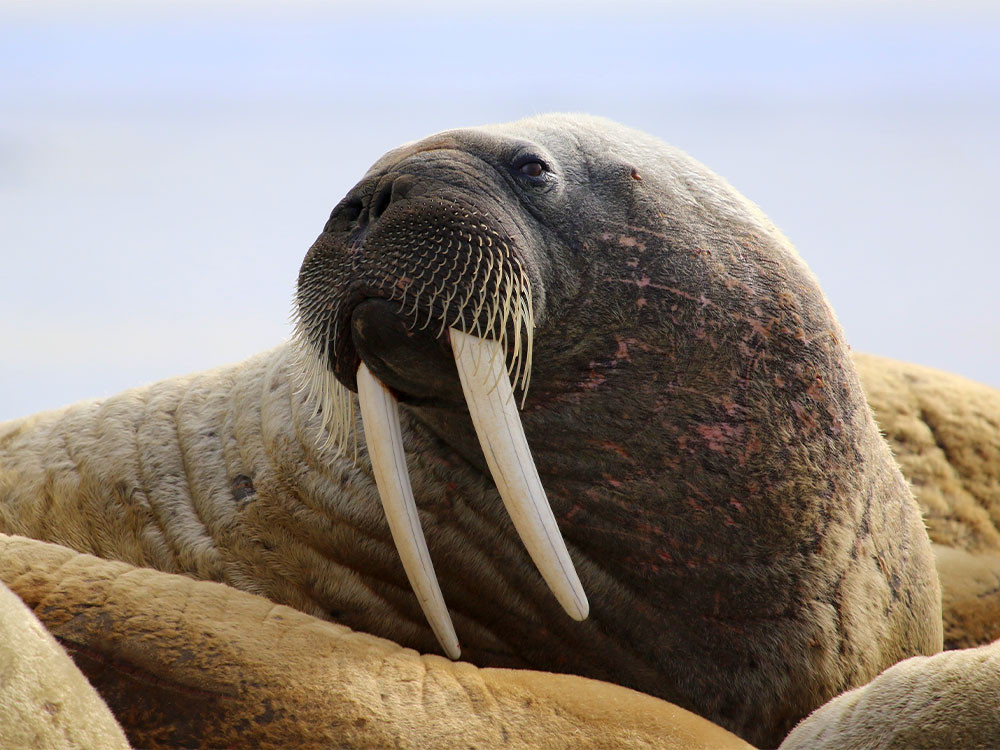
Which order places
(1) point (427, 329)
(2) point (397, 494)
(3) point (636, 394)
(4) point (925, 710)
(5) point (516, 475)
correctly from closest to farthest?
(4) point (925, 710)
(5) point (516, 475)
(1) point (427, 329)
(2) point (397, 494)
(3) point (636, 394)

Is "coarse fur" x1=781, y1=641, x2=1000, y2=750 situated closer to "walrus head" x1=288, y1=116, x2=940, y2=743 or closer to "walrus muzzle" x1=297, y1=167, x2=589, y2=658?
"walrus muzzle" x1=297, y1=167, x2=589, y2=658

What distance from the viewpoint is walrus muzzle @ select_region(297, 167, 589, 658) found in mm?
3328

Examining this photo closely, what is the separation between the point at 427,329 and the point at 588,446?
0.73 metres

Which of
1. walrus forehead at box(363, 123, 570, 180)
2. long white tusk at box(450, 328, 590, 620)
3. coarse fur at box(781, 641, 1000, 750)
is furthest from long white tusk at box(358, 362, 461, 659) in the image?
coarse fur at box(781, 641, 1000, 750)

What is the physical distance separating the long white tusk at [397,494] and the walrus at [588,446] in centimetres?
1

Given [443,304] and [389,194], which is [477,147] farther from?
[443,304]

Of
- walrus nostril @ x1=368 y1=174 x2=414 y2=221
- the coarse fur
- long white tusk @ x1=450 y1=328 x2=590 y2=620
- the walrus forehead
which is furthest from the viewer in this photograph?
the walrus forehead

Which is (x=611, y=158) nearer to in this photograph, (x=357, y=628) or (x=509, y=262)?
(x=509, y=262)

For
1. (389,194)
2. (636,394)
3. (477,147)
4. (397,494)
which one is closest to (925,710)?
(636,394)

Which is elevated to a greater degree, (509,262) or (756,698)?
(509,262)

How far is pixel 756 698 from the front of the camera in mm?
3840

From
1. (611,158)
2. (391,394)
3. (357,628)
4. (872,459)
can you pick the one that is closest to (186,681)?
(391,394)

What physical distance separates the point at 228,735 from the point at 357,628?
1464mm

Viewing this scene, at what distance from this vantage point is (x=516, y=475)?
3.30m
